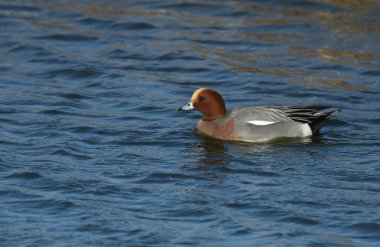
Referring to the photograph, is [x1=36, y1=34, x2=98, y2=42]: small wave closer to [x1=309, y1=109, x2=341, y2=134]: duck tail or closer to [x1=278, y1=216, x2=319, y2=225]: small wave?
[x1=309, y1=109, x2=341, y2=134]: duck tail

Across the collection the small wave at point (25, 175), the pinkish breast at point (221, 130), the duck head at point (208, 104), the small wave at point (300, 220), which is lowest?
the small wave at point (300, 220)

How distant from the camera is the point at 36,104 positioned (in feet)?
40.7

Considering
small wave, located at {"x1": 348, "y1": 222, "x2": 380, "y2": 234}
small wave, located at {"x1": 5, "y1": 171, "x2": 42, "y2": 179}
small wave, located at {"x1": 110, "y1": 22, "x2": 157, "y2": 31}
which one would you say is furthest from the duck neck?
small wave, located at {"x1": 110, "y1": 22, "x2": 157, "y2": 31}

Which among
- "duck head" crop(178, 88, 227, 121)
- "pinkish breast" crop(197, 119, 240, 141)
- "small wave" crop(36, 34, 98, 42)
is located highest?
"small wave" crop(36, 34, 98, 42)

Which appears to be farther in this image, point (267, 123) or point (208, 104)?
point (208, 104)

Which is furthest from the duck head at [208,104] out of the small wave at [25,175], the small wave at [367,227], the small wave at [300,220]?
the small wave at [367,227]

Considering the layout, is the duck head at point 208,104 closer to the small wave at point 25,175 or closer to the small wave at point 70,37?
the small wave at point 25,175

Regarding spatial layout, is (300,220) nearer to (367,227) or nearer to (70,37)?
(367,227)

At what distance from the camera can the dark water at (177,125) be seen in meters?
8.01

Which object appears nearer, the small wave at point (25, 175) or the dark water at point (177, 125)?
the dark water at point (177, 125)

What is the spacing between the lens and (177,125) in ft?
37.9

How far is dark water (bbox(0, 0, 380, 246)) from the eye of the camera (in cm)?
801

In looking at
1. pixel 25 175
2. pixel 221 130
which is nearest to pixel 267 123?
pixel 221 130

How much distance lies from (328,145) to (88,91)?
12.4 feet
